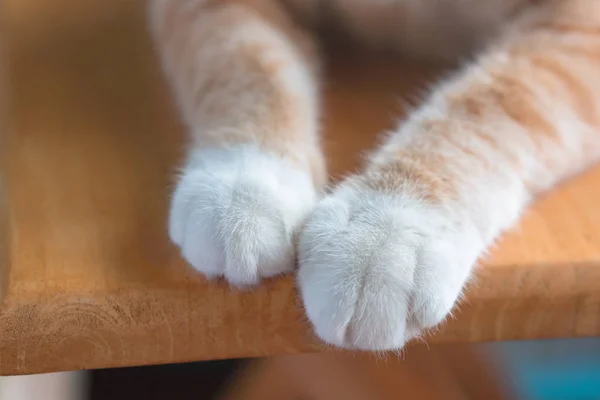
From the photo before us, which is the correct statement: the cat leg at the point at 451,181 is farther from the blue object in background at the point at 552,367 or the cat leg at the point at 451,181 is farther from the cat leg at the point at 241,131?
the blue object in background at the point at 552,367

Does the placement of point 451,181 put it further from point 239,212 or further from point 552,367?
point 552,367

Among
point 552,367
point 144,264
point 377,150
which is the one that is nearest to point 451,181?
point 377,150

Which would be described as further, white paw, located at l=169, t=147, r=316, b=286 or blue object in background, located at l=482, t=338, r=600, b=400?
blue object in background, located at l=482, t=338, r=600, b=400

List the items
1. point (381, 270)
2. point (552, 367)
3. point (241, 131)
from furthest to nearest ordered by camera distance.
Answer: point (552, 367) → point (241, 131) → point (381, 270)

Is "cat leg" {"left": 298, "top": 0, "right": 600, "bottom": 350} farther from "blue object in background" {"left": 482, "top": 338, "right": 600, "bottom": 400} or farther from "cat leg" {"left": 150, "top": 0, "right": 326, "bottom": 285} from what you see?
"blue object in background" {"left": 482, "top": 338, "right": 600, "bottom": 400}

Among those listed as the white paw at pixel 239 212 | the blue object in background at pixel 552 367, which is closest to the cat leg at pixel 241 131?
the white paw at pixel 239 212

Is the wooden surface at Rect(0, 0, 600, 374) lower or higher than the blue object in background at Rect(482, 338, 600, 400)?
higher

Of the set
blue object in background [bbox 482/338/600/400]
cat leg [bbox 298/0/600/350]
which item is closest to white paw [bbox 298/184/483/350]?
cat leg [bbox 298/0/600/350]

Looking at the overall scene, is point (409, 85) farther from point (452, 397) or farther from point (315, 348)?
point (452, 397)
